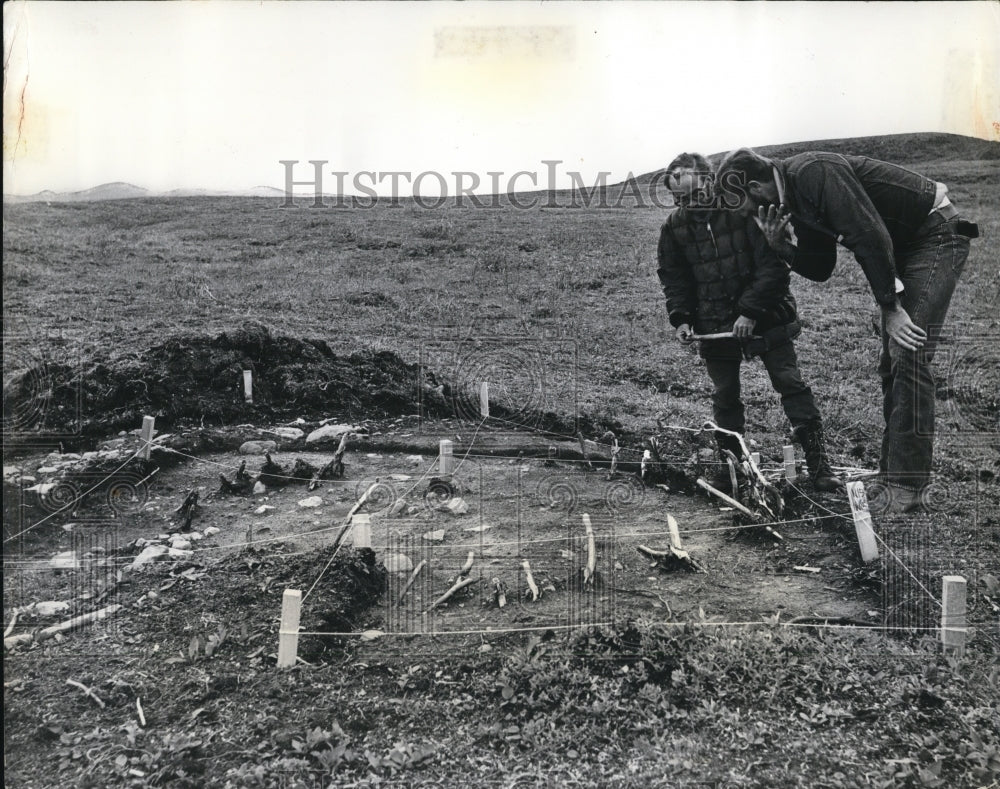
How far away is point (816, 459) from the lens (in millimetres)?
5457

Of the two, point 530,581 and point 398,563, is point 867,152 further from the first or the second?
point 398,563

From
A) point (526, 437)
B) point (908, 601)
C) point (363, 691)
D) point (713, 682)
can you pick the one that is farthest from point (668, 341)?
point (363, 691)

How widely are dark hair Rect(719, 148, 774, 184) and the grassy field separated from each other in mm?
1228

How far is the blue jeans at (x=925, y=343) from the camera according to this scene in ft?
14.1

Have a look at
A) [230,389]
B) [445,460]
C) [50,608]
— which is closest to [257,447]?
[230,389]

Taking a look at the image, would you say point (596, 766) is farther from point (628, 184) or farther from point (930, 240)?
point (628, 184)

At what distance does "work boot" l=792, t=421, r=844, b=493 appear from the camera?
5.34 metres

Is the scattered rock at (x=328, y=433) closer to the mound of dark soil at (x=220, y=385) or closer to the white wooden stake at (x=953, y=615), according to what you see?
the mound of dark soil at (x=220, y=385)

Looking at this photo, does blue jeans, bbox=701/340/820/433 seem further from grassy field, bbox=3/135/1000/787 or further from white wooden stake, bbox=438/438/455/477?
white wooden stake, bbox=438/438/455/477

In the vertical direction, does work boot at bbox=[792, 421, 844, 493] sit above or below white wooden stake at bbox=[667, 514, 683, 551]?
above

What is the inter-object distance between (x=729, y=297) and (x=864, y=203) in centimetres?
131

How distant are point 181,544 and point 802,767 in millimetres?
3993

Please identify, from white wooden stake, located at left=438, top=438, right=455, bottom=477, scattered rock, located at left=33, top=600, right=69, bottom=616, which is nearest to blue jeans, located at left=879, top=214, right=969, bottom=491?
white wooden stake, located at left=438, top=438, right=455, bottom=477

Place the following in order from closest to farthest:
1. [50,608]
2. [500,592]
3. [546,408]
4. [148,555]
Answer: [50,608] < [500,592] < [148,555] < [546,408]
